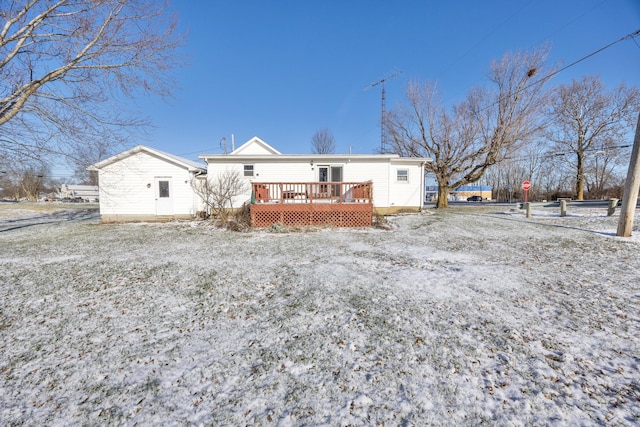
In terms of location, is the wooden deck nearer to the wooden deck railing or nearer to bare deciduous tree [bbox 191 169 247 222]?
the wooden deck railing

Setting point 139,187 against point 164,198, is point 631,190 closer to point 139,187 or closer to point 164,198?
point 164,198

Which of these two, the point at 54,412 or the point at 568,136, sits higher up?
the point at 568,136

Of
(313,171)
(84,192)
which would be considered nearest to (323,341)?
(313,171)

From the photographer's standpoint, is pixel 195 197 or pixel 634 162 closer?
pixel 634 162

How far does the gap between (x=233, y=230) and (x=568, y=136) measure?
3093cm

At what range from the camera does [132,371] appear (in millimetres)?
2184

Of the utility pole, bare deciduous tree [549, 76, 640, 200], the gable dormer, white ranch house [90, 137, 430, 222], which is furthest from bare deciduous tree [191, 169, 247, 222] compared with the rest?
bare deciduous tree [549, 76, 640, 200]

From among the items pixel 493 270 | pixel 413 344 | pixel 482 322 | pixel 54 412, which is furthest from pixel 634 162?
pixel 54 412

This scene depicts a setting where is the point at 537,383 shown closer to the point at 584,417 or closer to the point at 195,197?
the point at 584,417

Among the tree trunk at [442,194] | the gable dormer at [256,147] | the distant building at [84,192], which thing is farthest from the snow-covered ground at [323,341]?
the distant building at [84,192]

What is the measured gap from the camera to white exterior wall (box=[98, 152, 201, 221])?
1246 centimetres

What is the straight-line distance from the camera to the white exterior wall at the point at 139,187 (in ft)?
40.9

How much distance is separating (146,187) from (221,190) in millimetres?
4245

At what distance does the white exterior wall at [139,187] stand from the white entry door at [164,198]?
4.7 inches
